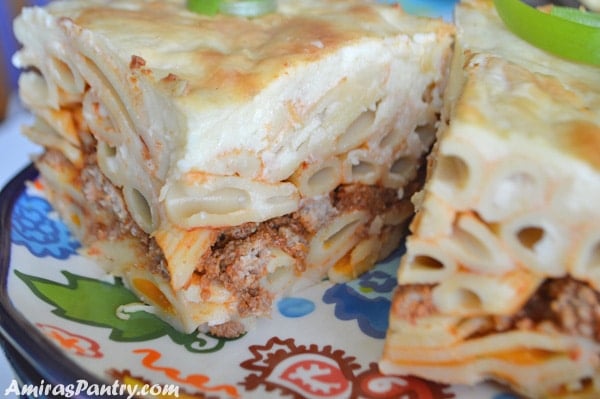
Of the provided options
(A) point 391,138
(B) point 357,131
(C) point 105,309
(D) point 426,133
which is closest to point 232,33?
(B) point 357,131

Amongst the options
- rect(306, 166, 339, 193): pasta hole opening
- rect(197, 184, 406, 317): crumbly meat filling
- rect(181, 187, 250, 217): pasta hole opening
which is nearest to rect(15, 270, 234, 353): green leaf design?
rect(197, 184, 406, 317): crumbly meat filling

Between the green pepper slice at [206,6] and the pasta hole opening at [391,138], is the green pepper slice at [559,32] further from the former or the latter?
the green pepper slice at [206,6]

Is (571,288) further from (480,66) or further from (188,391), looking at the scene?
(188,391)

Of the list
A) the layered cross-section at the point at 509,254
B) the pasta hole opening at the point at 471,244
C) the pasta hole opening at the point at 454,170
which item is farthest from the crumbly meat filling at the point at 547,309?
the pasta hole opening at the point at 454,170

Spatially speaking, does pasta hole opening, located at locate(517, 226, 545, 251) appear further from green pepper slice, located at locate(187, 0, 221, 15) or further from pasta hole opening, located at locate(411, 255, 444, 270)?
green pepper slice, located at locate(187, 0, 221, 15)

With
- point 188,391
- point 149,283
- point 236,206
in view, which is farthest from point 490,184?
point 149,283

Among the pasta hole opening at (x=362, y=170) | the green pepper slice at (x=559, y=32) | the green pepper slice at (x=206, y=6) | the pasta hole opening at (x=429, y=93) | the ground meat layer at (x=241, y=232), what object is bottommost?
the ground meat layer at (x=241, y=232)
